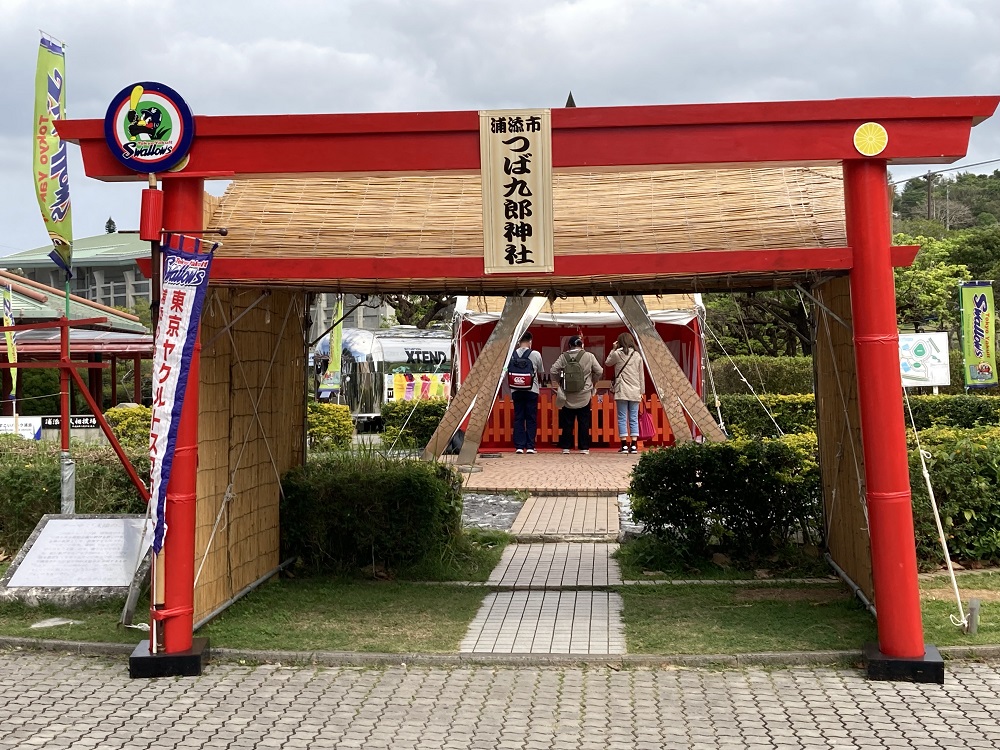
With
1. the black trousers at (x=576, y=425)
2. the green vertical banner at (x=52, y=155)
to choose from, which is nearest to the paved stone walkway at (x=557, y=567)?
the green vertical banner at (x=52, y=155)

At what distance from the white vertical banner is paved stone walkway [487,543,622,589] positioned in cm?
303

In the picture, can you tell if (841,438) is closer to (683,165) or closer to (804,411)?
(683,165)

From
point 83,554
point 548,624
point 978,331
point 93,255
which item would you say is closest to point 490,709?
point 548,624

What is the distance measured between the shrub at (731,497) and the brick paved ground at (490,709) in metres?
2.43

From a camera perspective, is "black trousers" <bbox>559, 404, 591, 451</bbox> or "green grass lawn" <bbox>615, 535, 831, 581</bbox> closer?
"green grass lawn" <bbox>615, 535, 831, 581</bbox>

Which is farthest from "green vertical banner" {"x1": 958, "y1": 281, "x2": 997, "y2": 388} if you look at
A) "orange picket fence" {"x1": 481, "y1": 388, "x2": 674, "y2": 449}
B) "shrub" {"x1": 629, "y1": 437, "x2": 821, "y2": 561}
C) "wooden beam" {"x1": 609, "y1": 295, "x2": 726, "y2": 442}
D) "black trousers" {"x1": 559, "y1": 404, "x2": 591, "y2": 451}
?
"shrub" {"x1": 629, "y1": 437, "x2": 821, "y2": 561}

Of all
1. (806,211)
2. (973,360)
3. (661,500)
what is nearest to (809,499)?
(661,500)

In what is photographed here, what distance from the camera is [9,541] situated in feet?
28.1

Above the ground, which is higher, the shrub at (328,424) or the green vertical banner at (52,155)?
the green vertical banner at (52,155)

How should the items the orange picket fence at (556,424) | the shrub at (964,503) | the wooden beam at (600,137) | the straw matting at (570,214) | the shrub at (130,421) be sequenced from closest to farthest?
the wooden beam at (600,137) → the straw matting at (570,214) → the shrub at (964,503) → the shrub at (130,421) → the orange picket fence at (556,424)

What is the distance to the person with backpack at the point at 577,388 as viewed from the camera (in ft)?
51.0

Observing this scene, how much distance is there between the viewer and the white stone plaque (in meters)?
6.95

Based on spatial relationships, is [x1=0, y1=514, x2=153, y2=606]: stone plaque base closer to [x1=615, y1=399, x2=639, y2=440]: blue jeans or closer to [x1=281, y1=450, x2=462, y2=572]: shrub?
[x1=281, y1=450, x2=462, y2=572]: shrub

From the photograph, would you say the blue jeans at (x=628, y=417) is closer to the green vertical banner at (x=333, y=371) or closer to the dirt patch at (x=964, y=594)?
the green vertical banner at (x=333, y=371)
